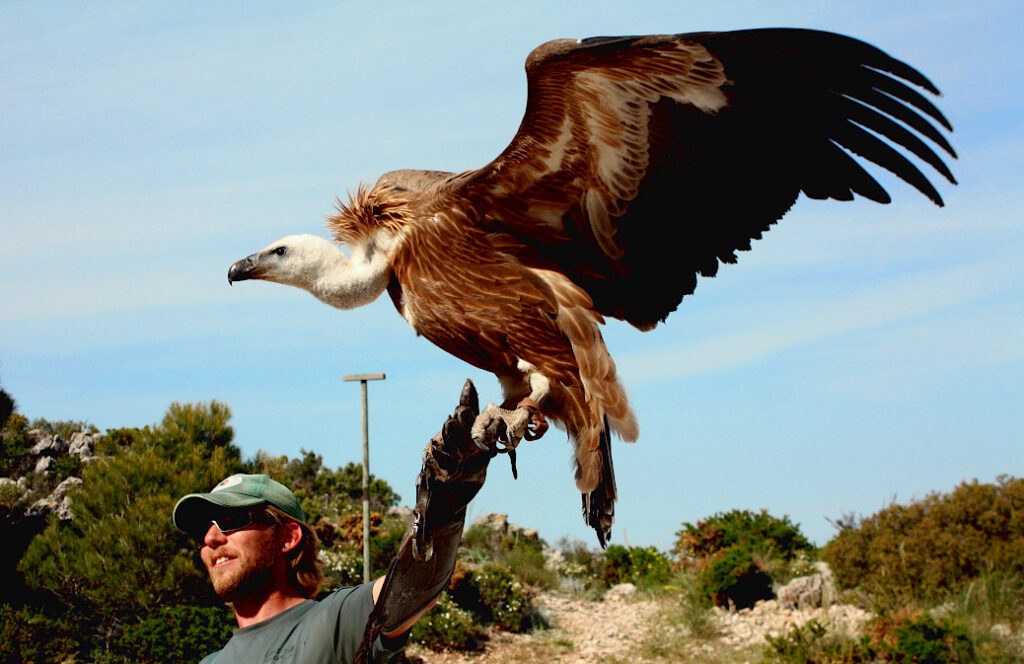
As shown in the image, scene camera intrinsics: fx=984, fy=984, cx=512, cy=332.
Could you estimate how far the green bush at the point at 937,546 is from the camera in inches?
471

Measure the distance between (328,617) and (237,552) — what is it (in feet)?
1.50

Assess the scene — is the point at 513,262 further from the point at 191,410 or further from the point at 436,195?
the point at 191,410

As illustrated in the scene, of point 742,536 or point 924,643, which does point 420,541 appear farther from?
point 742,536

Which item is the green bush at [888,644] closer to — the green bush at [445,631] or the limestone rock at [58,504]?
the green bush at [445,631]

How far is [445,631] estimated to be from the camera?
12.5 metres

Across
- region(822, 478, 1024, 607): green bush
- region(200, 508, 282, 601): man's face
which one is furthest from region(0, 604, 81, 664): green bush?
region(822, 478, 1024, 607): green bush

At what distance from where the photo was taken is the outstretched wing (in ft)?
11.4

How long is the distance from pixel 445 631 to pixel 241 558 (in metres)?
9.83

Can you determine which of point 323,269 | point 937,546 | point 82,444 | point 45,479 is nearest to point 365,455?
point 937,546

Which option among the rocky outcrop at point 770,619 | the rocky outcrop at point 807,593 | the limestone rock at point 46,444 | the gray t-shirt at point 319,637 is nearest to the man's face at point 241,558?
the gray t-shirt at point 319,637

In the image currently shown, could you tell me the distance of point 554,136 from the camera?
3.52 meters

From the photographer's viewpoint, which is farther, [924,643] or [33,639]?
[33,639]

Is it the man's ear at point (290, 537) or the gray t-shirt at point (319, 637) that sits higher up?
the man's ear at point (290, 537)

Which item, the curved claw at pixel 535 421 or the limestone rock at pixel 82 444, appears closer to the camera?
the curved claw at pixel 535 421
